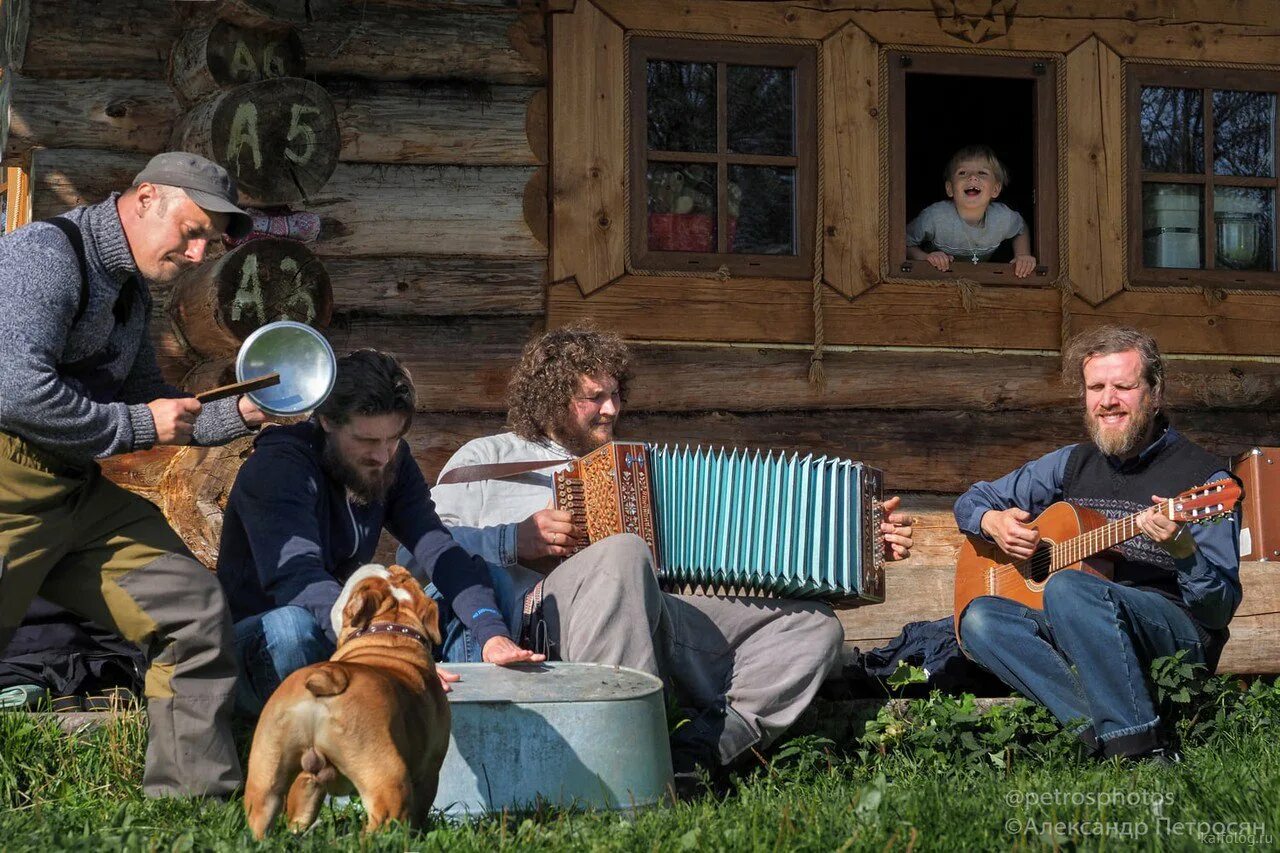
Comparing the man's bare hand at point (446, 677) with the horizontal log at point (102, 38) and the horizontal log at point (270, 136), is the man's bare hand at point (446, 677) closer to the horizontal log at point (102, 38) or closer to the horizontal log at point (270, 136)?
the horizontal log at point (270, 136)

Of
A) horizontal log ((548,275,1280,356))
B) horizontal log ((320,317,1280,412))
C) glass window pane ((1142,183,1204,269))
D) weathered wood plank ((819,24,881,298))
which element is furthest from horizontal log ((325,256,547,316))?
glass window pane ((1142,183,1204,269))

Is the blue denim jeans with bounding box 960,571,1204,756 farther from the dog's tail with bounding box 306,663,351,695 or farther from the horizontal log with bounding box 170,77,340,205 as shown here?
the horizontal log with bounding box 170,77,340,205

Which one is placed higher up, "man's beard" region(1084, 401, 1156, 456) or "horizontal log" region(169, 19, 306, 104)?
"horizontal log" region(169, 19, 306, 104)

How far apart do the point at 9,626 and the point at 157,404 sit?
65cm

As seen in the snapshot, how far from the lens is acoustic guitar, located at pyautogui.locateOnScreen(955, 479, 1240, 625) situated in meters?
4.74

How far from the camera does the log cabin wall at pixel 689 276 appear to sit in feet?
19.1

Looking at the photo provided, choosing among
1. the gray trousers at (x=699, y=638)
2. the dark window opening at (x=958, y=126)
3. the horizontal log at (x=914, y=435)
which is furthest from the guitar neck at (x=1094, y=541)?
the dark window opening at (x=958, y=126)

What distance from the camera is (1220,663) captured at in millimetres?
5738

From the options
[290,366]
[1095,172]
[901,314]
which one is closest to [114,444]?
[290,366]

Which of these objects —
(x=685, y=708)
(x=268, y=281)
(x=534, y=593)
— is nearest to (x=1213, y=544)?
(x=685, y=708)

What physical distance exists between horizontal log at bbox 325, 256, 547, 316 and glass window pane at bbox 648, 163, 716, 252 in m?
0.55

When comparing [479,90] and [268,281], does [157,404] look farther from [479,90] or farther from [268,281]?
[479,90]

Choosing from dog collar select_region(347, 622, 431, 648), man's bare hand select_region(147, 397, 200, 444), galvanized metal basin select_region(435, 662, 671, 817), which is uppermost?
man's bare hand select_region(147, 397, 200, 444)

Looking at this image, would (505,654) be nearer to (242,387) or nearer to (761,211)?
(242,387)
